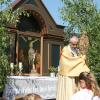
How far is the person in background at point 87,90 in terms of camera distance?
5078 millimetres

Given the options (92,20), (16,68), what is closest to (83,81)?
(92,20)

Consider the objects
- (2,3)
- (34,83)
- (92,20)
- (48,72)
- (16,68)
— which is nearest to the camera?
(2,3)

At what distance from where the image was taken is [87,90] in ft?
17.1

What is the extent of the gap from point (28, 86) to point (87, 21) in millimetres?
3133

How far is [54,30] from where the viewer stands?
58.3 feet

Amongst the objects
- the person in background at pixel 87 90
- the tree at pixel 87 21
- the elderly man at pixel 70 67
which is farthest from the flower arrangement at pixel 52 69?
the person in background at pixel 87 90

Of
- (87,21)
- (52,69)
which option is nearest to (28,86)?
(87,21)

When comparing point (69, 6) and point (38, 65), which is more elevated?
point (69, 6)

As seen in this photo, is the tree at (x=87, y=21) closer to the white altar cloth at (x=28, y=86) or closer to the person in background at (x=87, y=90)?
the white altar cloth at (x=28, y=86)

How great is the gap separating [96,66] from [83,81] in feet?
25.5

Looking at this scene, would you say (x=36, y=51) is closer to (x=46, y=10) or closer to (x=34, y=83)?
(x=46, y=10)

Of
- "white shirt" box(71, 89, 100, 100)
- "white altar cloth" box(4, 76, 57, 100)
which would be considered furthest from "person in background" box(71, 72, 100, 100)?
"white altar cloth" box(4, 76, 57, 100)

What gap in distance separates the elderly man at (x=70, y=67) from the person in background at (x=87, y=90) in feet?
5.72

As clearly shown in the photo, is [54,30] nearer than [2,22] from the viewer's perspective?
No
